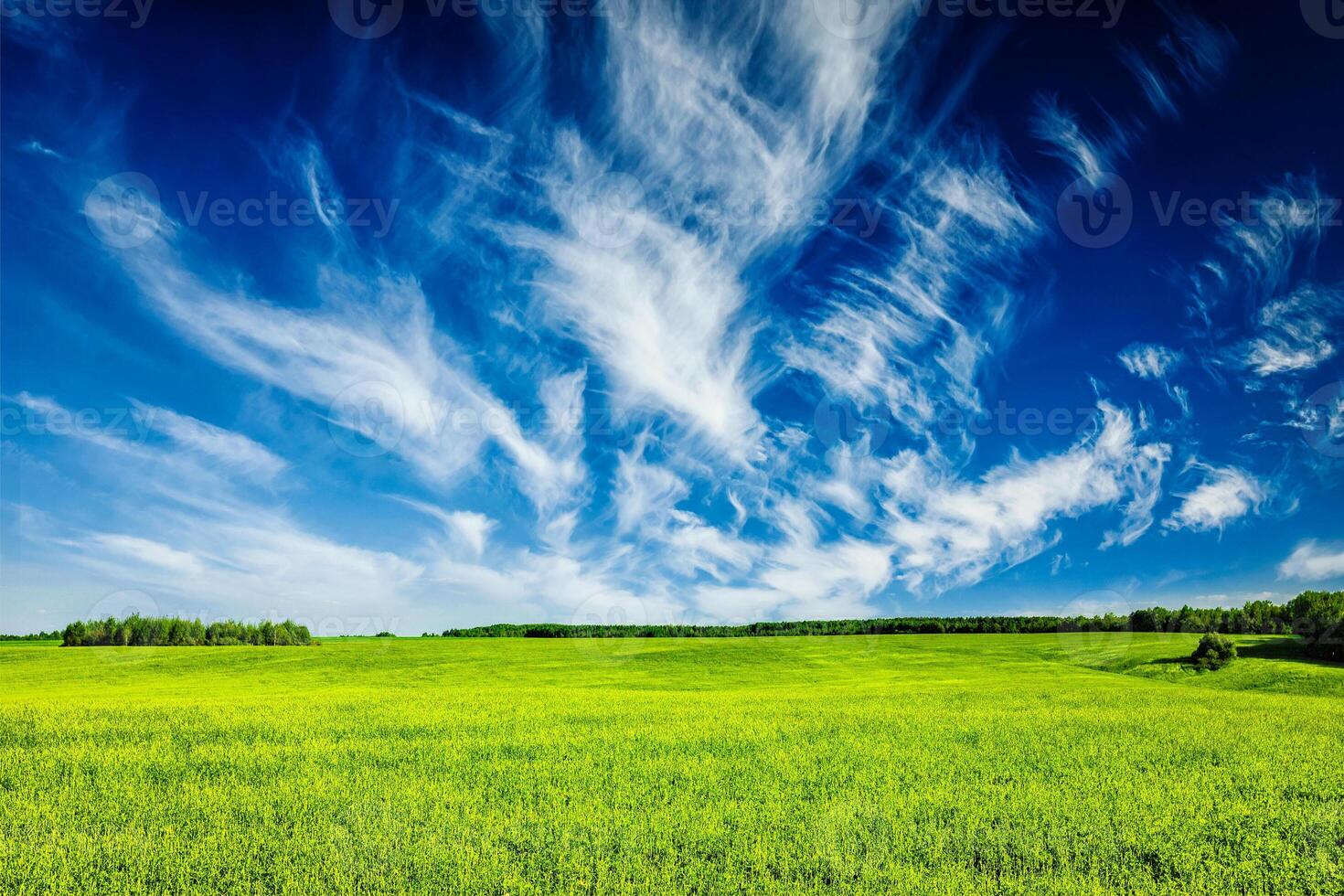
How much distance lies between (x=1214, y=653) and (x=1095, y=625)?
53.2 metres

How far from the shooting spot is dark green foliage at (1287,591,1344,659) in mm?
53531

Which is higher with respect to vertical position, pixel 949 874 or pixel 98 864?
pixel 98 864

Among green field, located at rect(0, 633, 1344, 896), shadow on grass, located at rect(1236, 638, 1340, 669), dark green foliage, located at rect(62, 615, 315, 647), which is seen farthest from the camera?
dark green foliage, located at rect(62, 615, 315, 647)

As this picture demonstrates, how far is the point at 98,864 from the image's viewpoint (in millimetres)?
9906

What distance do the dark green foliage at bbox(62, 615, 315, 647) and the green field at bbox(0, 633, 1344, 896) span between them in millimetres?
63605

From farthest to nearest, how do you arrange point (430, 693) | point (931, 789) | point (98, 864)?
point (430, 693) < point (931, 789) < point (98, 864)

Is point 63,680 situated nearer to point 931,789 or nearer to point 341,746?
point 341,746

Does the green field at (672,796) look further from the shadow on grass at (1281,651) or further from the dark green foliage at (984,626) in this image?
the dark green foliage at (984,626)

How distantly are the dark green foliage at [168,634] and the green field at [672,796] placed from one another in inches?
2504

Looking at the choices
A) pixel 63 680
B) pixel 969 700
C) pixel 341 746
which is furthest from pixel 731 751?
pixel 63 680

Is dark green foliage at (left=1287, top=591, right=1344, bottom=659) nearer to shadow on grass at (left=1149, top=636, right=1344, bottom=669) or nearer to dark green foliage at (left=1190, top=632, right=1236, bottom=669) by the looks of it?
shadow on grass at (left=1149, top=636, right=1344, bottom=669)

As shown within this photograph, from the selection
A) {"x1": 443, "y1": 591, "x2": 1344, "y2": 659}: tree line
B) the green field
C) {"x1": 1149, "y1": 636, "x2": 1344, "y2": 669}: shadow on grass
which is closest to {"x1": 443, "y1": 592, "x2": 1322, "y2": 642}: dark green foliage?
{"x1": 443, "y1": 591, "x2": 1344, "y2": 659}: tree line

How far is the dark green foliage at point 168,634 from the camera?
75625 millimetres

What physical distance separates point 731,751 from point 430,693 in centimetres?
2033
